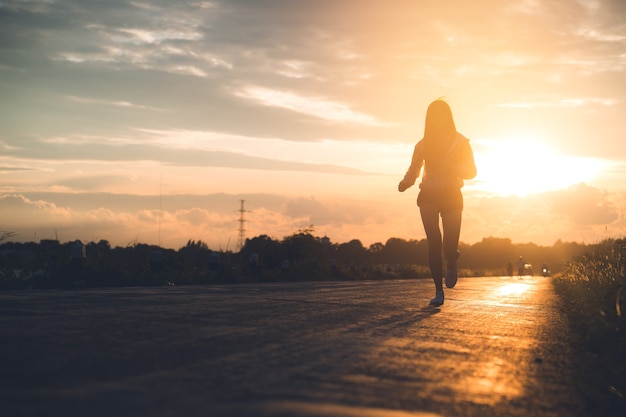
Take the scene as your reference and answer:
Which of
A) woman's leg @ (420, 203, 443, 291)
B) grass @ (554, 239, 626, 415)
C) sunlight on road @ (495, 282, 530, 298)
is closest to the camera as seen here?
grass @ (554, 239, 626, 415)

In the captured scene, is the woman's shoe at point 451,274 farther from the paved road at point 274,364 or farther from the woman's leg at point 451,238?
the paved road at point 274,364

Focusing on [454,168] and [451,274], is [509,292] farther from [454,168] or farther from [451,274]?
[454,168]

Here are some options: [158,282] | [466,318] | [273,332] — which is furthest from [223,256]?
[273,332]

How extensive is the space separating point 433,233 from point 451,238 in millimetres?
293

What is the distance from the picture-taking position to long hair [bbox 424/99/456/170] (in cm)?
944

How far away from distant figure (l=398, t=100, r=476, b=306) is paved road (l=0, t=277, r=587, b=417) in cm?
275

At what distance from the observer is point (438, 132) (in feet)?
31.0

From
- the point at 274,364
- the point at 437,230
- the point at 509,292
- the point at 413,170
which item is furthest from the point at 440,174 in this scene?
the point at 274,364

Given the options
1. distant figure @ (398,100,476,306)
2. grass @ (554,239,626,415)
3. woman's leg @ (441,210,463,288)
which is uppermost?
distant figure @ (398,100,476,306)

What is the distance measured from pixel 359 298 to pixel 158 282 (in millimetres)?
7735

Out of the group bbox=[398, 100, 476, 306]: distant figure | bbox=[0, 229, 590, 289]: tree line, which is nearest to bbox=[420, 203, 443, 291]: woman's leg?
bbox=[398, 100, 476, 306]: distant figure

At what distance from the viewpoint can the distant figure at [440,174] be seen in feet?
30.9

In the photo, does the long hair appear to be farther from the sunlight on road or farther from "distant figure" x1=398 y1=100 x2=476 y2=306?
the sunlight on road

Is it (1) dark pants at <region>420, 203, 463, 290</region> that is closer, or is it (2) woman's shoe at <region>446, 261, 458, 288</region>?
(1) dark pants at <region>420, 203, 463, 290</region>
